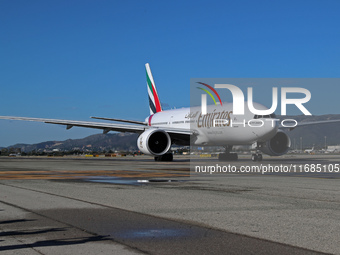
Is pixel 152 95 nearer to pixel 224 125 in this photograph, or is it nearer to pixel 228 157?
pixel 228 157

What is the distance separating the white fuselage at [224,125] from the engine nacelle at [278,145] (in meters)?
2.58

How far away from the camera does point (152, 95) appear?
4284 cm

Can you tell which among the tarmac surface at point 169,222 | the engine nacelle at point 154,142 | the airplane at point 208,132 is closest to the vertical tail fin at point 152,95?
the airplane at point 208,132

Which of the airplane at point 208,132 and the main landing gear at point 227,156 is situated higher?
the airplane at point 208,132

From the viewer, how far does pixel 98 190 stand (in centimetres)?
1061

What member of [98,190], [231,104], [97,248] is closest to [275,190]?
[98,190]

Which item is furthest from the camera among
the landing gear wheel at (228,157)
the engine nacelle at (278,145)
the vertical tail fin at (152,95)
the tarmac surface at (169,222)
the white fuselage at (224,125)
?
the vertical tail fin at (152,95)

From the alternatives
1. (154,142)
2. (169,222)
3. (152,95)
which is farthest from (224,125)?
(169,222)

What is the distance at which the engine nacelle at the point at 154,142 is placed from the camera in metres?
28.9

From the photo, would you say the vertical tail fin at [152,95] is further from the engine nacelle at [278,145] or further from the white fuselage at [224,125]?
the engine nacelle at [278,145]

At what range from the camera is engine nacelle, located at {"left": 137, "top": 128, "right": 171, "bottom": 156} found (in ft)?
94.8

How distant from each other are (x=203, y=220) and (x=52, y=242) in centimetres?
234

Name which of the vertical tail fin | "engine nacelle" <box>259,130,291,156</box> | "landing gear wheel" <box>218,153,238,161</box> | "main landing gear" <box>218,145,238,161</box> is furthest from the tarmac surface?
the vertical tail fin

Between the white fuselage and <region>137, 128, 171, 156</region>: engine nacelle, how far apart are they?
2821 millimetres
